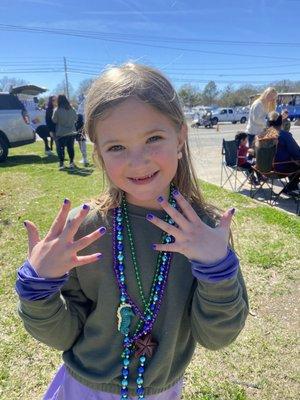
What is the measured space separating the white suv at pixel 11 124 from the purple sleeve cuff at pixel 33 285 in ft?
35.9

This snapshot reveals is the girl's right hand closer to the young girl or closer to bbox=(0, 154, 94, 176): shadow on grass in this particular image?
the young girl

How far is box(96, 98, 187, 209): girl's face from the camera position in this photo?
47.9 inches

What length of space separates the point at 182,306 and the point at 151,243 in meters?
0.24

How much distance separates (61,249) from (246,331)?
2353 mm

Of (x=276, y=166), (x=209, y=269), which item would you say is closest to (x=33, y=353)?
(x=209, y=269)

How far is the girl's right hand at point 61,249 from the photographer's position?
3.61 ft

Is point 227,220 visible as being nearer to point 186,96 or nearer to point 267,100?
point 186,96

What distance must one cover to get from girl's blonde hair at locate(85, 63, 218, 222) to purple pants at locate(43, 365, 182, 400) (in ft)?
2.13

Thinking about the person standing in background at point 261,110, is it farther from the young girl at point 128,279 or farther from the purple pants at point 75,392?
the purple pants at point 75,392

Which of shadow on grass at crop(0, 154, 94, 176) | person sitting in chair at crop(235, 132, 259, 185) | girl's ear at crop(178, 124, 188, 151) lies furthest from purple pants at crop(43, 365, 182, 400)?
shadow on grass at crop(0, 154, 94, 176)

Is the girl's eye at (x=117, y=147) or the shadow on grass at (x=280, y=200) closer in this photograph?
the girl's eye at (x=117, y=147)

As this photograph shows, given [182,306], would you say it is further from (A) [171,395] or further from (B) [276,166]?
(B) [276,166]

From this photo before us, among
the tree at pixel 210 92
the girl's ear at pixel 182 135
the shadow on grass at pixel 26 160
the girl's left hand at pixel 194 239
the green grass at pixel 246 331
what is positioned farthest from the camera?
the tree at pixel 210 92

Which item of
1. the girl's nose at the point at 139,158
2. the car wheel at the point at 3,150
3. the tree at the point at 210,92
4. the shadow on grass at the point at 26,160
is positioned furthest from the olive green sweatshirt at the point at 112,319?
the tree at the point at 210,92
